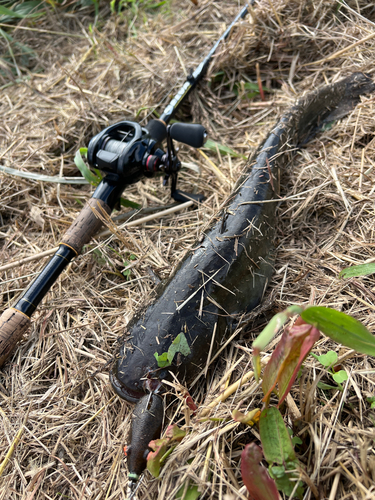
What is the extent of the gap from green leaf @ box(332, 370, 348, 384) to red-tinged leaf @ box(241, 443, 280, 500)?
0.43 metres

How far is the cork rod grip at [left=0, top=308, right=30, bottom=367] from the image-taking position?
1788 mm

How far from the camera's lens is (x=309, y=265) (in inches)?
76.2

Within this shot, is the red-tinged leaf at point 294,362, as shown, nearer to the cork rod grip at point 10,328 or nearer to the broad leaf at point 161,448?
the broad leaf at point 161,448

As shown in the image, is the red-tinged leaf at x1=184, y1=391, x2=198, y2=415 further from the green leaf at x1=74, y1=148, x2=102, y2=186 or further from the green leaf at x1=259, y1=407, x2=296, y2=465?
the green leaf at x1=74, y1=148, x2=102, y2=186

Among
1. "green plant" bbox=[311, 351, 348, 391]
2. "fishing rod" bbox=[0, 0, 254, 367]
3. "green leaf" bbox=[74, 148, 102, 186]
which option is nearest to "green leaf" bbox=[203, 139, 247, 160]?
"fishing rod" bbox=[0, 0, 254, 367]

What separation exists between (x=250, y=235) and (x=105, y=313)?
922 mm

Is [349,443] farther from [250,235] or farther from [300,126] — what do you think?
[300,126]

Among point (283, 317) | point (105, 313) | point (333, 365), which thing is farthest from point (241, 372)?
point (105, 313)

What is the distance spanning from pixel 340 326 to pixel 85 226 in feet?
4.99

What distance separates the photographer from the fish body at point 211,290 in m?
1.57

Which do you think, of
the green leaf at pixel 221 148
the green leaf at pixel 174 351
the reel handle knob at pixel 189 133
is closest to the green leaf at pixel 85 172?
the reel handle knob at pixel 189 133

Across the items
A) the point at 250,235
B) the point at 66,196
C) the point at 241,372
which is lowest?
the point at 241,372

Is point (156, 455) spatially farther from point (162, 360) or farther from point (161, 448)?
point (162, 360)

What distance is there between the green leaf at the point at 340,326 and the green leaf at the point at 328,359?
0.85 feet
